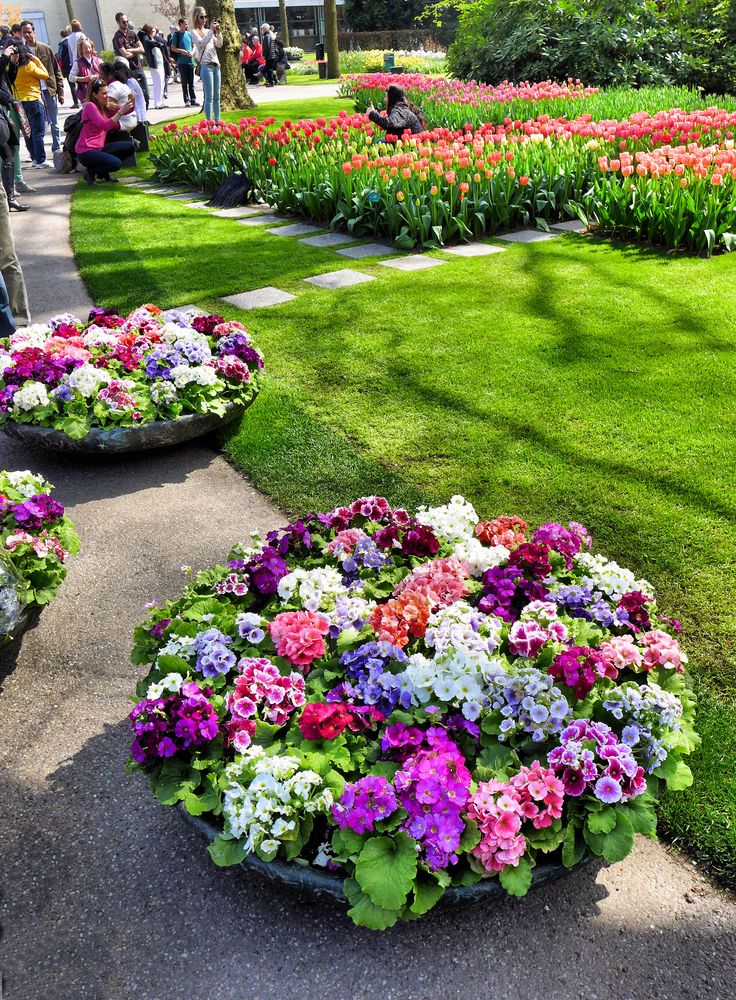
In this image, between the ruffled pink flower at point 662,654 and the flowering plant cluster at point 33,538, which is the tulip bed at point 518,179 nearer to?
the flowering plant cluster at point 33,538

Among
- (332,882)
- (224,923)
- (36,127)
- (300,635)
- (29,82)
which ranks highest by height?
(29,82)

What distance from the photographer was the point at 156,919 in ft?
6.50

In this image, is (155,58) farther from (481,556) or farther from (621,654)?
(621,654)

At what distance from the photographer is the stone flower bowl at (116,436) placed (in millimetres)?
3918

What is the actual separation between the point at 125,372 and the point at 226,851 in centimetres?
293

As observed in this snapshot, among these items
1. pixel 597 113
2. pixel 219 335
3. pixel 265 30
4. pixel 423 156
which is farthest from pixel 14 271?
pixel 265 30

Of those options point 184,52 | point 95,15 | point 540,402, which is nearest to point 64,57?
point 184,52

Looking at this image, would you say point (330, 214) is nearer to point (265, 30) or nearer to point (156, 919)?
point (156, 919)

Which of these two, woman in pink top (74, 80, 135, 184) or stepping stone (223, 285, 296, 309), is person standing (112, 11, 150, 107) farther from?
stepping stone (223, 285, 296, 309)

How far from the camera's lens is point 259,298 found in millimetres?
6387

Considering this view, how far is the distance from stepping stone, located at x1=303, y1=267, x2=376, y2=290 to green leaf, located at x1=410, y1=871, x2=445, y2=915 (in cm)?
530

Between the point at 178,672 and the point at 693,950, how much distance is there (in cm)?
143

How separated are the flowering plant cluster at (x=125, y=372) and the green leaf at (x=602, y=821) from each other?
2801 millimetres

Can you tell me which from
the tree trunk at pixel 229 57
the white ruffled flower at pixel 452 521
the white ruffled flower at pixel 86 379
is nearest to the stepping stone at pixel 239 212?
the white ruffled flower at pixel 86 379
